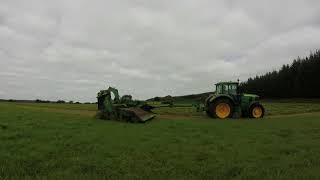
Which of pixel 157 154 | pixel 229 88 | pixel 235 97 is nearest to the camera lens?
pixel 157 154

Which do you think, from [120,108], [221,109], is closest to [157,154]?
[120,108]

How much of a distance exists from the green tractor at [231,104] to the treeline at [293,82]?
41169 mm

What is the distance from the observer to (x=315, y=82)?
78.3 m

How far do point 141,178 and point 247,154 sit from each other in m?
4.72

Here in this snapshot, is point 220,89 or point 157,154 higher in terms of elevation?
point 220,89

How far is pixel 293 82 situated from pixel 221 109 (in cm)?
5461

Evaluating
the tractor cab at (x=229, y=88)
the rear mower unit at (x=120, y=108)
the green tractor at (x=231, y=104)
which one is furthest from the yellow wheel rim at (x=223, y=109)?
the rear mower unit at (x=120, y=108)

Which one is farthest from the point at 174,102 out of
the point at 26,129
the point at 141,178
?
the point at 141,178

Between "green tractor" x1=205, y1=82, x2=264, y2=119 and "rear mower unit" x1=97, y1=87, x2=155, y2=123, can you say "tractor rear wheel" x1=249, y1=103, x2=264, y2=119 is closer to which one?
"green tractor" x1=205, y1=82, x2=264, y2=119

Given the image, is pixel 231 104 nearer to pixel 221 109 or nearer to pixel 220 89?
pixel 221 109

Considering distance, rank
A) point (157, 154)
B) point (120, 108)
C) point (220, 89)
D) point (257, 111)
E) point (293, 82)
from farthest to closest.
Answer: point (293, 82)
point (220, 89)
point (257, 111)
point (120, 108)
point (157, 154)

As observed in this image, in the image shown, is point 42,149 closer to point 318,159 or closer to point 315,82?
point 318,159

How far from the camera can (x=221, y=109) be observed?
109 ft

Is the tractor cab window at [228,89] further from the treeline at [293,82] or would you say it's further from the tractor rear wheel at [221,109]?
the treeline at [293,82]
